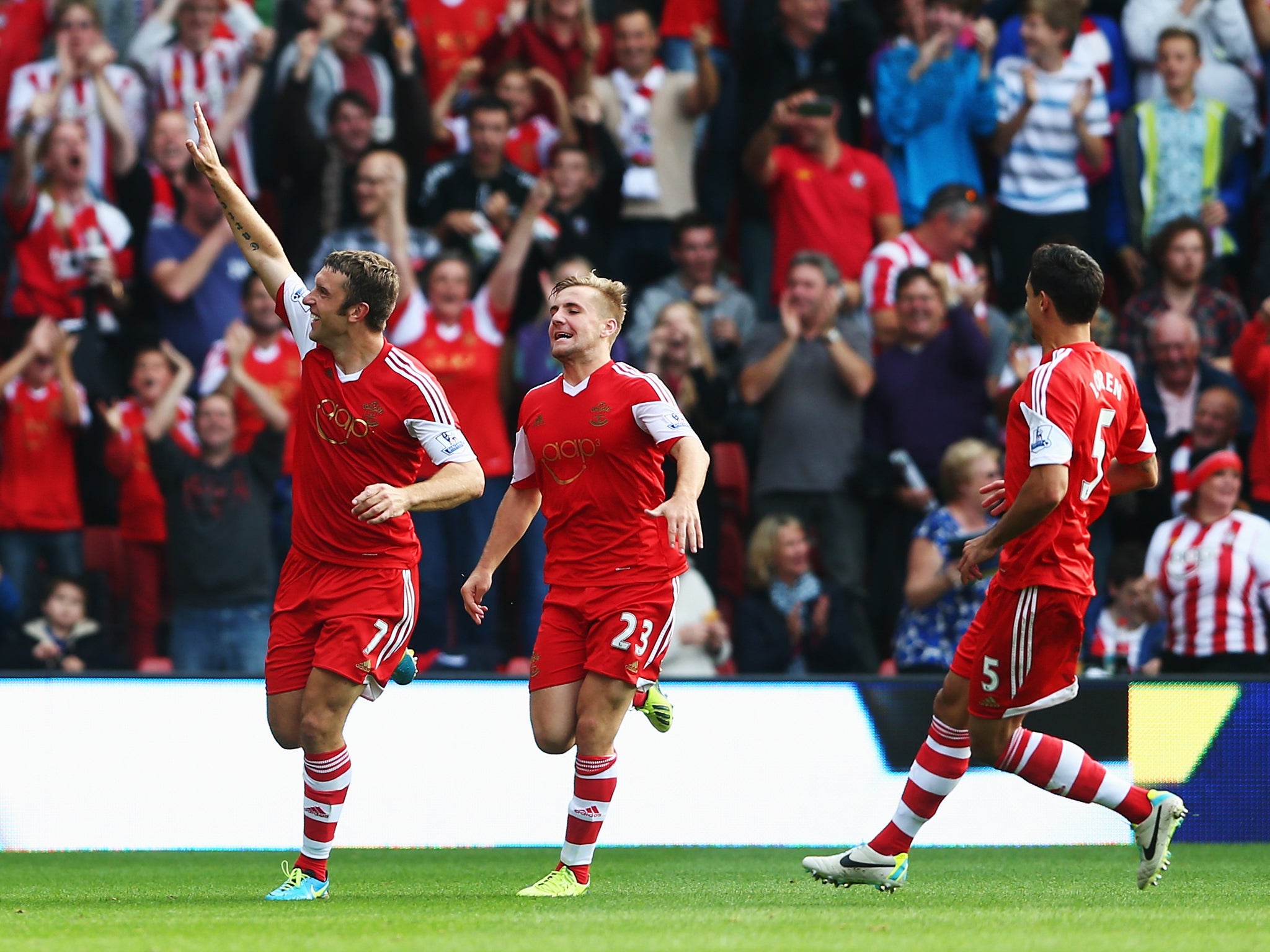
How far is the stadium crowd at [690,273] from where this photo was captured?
11203 mm

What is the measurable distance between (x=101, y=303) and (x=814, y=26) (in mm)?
5606

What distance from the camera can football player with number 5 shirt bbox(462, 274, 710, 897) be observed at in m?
6.79

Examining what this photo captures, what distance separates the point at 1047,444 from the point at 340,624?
2.62 m

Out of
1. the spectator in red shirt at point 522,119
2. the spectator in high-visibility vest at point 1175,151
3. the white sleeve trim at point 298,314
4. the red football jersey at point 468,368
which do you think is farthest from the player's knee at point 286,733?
the spectator in high-visibility vest at point 1175,151

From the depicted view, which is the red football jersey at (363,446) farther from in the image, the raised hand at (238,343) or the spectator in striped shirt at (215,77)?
the spectator in striped shirt at (215,77)

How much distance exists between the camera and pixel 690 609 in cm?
1108

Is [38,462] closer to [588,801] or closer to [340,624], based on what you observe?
[340,624]

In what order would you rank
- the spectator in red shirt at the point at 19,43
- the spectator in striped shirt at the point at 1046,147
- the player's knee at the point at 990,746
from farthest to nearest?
the spectator in red shirt at the point at 19,43, the spectator in striped shirt at the point at 1046,147, the player's knee at the point at 990,746

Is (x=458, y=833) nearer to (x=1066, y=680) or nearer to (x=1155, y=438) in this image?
(x=1066, y=680)

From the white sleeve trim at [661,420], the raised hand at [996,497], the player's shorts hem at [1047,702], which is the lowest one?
the player's shorts hem at [1047,702]

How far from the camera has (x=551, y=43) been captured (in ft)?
44.0

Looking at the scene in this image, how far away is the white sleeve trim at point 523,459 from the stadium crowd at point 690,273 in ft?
12.8

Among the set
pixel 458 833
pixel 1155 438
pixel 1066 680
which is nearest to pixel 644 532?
pixel 1066 680

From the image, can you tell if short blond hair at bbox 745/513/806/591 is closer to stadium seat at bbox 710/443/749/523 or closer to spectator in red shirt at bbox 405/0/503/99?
stadium seat at bbox 710/443/749/523
